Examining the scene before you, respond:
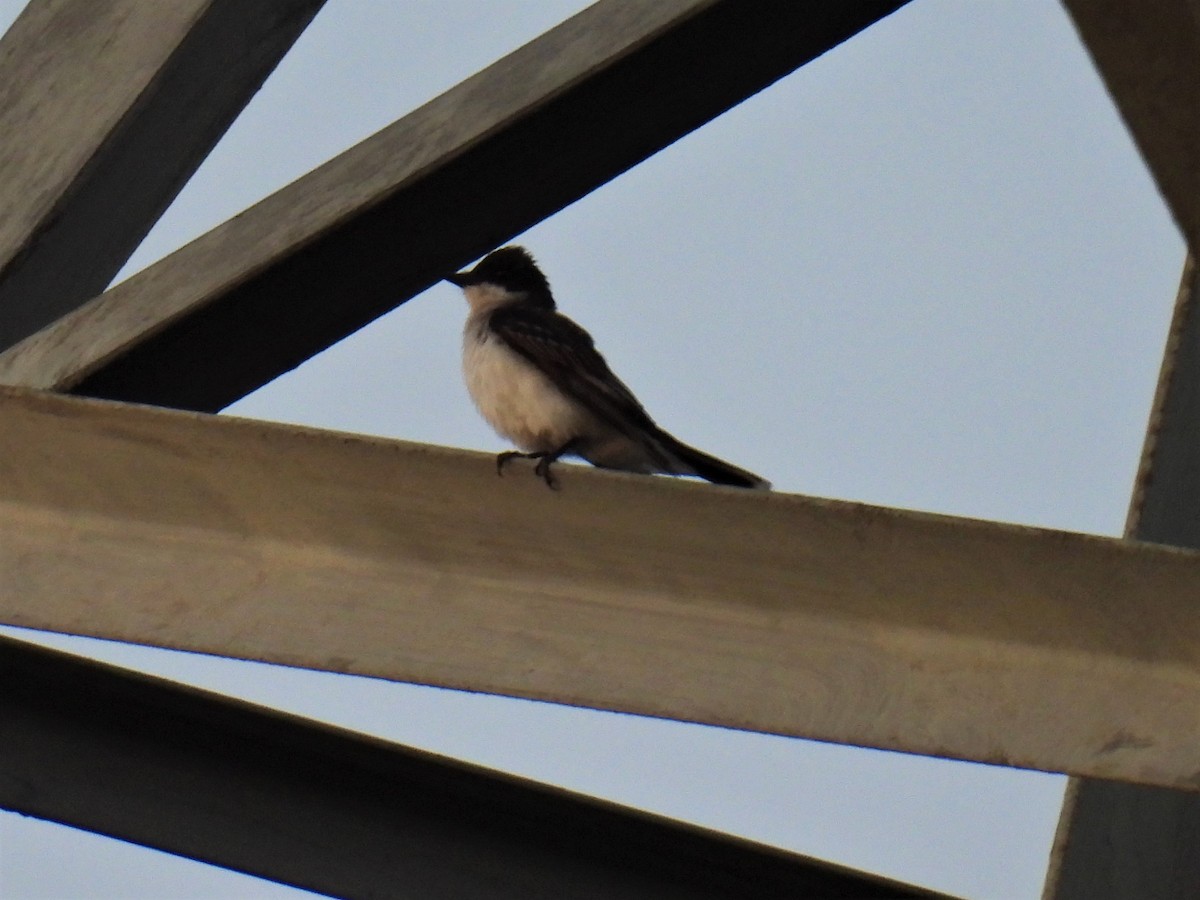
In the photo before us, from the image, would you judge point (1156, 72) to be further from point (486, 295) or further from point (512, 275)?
point (512, 275)

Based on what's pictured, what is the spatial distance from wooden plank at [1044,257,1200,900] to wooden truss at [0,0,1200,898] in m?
0.05

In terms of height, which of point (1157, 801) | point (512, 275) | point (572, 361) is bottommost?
point (1157, 801)

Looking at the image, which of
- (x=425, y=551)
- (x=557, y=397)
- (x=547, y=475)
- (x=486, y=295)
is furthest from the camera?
(x=486, y=295)

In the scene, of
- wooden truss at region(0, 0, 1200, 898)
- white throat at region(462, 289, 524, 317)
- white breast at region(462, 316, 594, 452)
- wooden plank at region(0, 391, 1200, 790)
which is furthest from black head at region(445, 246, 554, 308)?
wooden plank at region(0, 391, 1200, 790)

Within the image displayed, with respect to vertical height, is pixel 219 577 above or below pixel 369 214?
below

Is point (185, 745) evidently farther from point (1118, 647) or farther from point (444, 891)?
point (1118, 647)

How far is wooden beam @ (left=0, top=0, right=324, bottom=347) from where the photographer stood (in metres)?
3.02

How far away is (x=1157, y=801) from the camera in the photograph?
3959mm

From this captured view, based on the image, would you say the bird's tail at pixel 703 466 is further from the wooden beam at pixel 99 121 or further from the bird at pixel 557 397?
the wooden beam at pixel 99 121

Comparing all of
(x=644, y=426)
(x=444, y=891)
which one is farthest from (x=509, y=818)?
(x=644, y=426)

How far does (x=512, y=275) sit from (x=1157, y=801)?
140 inches

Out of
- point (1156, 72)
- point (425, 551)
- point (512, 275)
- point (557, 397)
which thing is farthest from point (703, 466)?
point (425, 551)

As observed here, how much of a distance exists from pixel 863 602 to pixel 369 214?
105 centimetres

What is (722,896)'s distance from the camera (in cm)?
321
